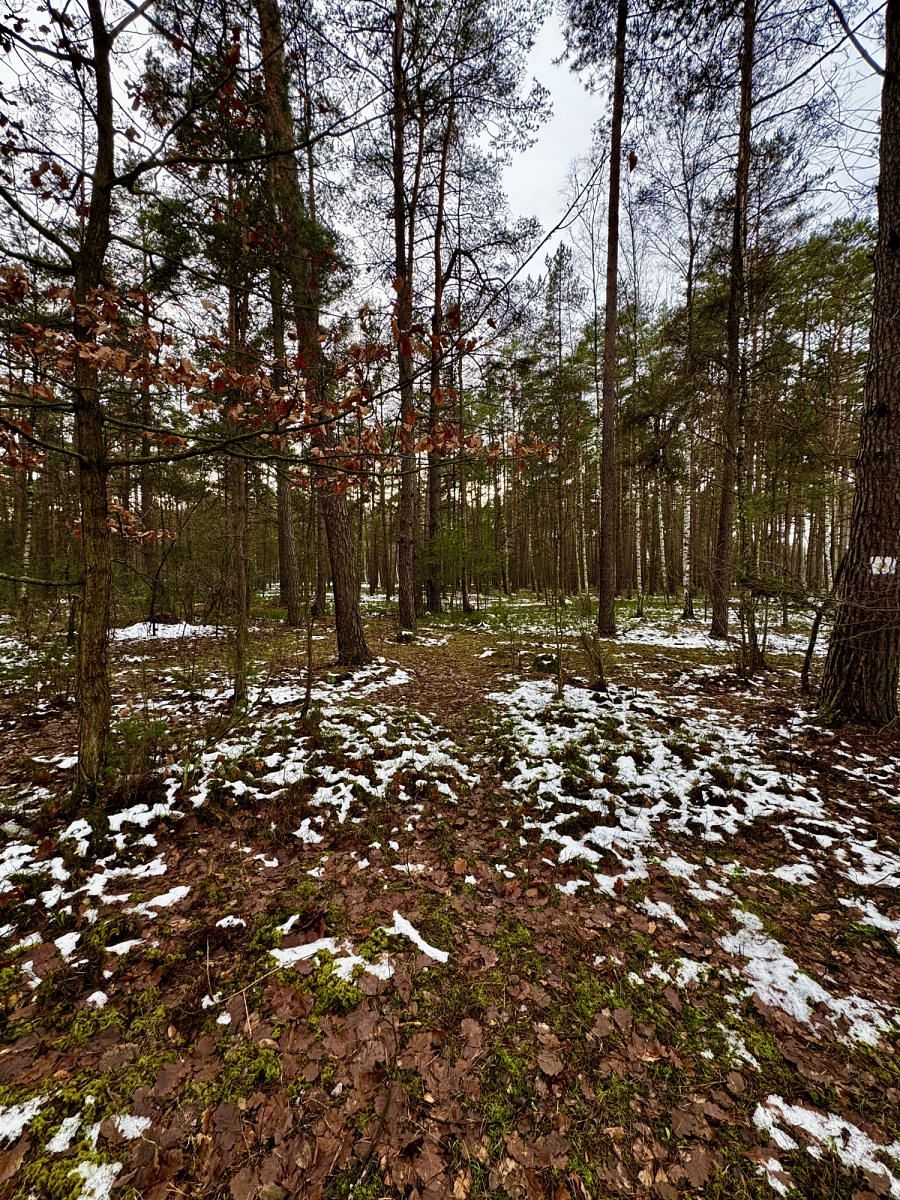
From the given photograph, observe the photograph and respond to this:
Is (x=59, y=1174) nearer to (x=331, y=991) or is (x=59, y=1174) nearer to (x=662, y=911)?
(x=331, y=991)

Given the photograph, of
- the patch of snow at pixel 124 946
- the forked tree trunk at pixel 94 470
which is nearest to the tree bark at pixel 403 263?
the forked tree trunk at pixel 94 470

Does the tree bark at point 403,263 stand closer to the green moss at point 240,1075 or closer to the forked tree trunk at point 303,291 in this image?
the forked tree trunk at point 303,291

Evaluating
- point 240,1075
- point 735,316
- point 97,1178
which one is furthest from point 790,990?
point 735,316

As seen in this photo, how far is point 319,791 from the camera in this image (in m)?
3.62

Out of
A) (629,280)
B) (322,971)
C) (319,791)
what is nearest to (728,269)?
(629,280)

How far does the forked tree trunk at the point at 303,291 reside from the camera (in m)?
3.31

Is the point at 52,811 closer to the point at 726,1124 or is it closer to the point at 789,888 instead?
the point at 726,1124

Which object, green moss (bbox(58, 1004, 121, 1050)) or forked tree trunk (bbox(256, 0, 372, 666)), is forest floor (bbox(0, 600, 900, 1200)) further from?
forked tree trunk (bbox(256, 0, 372, 666))

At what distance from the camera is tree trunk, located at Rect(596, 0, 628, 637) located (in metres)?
8.45

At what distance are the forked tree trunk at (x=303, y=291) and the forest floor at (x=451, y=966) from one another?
2.72 m

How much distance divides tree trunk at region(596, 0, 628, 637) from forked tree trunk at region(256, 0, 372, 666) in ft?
19.1

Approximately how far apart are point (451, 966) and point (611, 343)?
1074 centimetres

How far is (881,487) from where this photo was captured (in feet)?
14.1

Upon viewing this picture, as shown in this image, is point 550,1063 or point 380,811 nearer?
point 550,1063
